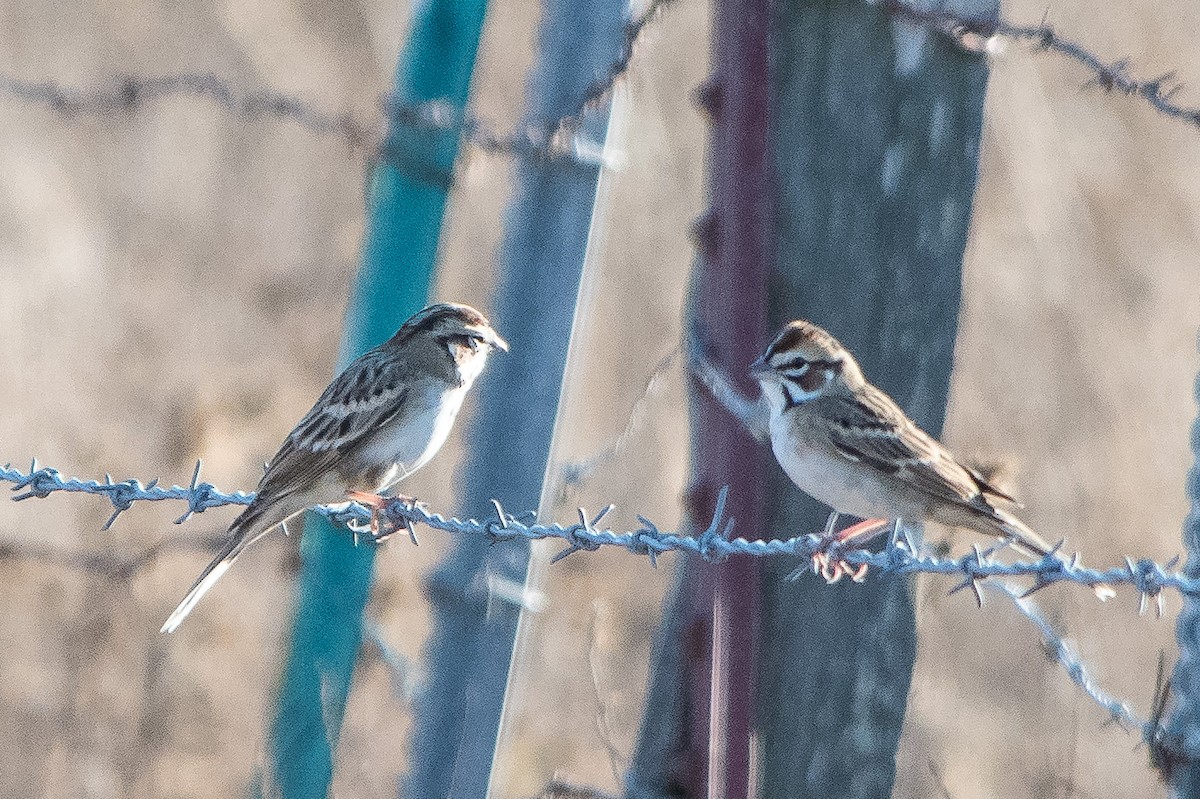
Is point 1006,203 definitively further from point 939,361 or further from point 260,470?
point 939,361

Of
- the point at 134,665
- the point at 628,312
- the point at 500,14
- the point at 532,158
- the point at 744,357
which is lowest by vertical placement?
the point at 134,665

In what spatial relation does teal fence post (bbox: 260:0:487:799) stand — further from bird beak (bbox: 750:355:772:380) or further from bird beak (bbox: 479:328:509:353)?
bird beak (bbox: 750:355:772:380)

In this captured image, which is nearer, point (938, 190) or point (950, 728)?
point (938, 190)

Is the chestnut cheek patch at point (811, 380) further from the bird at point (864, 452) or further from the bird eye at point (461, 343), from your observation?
the bird eye at point (461, 343)

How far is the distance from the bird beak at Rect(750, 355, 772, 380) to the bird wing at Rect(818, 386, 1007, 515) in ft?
1.47

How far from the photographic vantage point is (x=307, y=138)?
13.7 m

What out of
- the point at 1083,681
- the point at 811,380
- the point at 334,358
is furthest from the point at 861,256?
the point at 334,358

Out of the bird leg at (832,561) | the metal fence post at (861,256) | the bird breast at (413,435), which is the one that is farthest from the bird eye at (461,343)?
the bird leg at (832,561)

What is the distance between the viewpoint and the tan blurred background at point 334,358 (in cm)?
890

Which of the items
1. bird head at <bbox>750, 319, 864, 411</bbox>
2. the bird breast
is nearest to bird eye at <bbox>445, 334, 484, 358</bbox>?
the bird breast

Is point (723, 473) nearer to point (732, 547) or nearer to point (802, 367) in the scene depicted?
point (802, 367)

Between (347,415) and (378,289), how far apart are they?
1.97 feet

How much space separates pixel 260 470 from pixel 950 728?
4561 millimetres

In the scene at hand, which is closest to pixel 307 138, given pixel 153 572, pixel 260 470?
pixel 260 470
